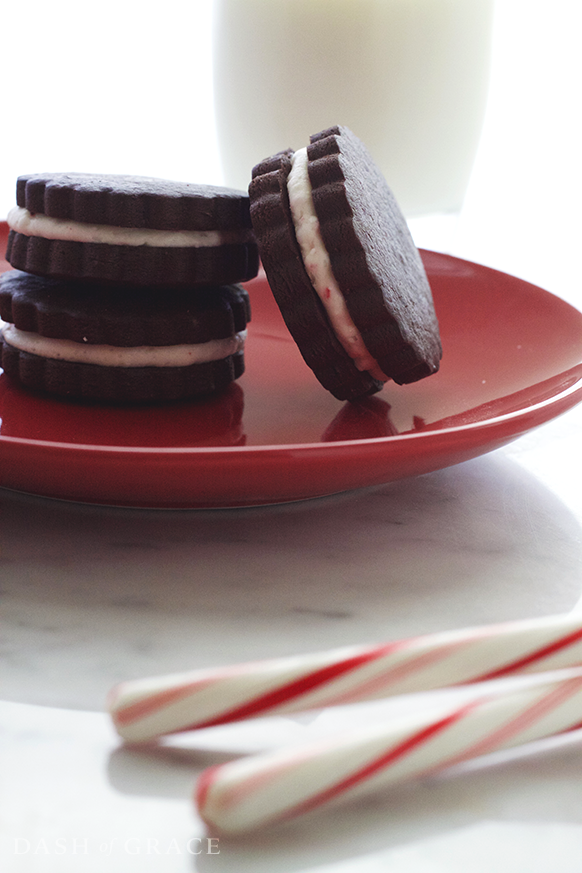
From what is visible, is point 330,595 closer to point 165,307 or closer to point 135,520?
point 135,520

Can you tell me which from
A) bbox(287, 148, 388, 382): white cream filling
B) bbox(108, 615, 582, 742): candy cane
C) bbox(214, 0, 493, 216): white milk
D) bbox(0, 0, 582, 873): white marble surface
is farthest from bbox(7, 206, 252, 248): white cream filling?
bbox(214, 0, 493, 216): white milk

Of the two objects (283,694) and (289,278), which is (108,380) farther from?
(283,694)

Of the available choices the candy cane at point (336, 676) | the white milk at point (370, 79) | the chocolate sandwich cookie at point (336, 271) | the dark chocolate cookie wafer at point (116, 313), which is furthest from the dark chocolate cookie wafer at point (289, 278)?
the white milk at point (370, 79)

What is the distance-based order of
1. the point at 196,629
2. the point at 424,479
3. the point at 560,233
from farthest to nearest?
the point at 560,233, the point at 424,479, the point at 196,629

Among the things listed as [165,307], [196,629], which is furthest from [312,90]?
Answer: [196,629]

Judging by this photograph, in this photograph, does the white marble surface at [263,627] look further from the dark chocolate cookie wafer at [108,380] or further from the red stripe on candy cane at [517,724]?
the dark chocolate cookie wafer at [108,380]

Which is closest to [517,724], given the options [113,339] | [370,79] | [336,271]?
[336,271]

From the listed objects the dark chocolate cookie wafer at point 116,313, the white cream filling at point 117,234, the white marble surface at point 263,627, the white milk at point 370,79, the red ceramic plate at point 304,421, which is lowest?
the white marble surface at point 263,627
